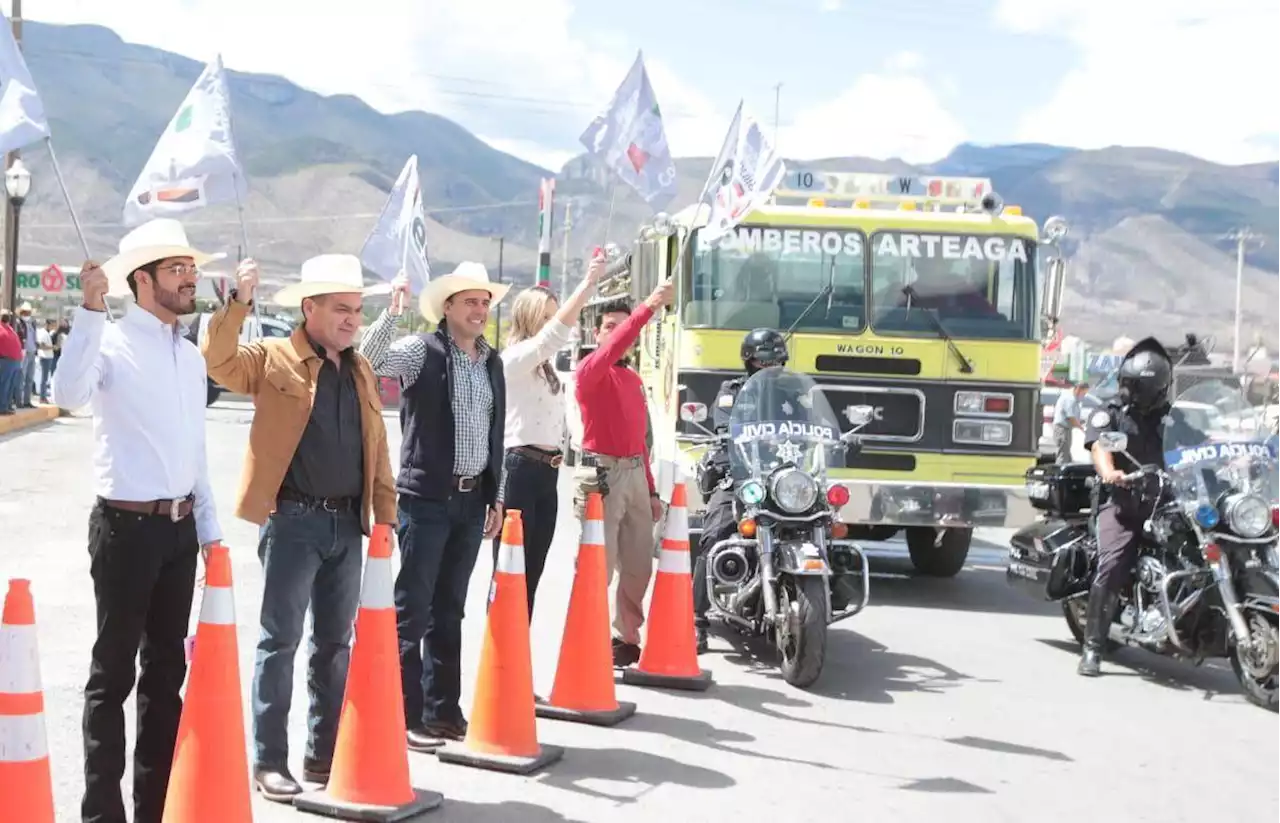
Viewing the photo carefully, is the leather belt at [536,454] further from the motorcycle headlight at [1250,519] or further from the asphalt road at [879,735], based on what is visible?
the motorcycle headlight at [1250,519]

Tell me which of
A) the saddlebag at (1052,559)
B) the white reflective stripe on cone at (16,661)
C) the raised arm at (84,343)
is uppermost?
the raised arm at (84,343)

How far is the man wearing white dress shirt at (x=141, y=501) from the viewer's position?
187 inches

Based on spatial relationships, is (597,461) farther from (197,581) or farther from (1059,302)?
(1059,302)

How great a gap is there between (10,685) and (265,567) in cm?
153

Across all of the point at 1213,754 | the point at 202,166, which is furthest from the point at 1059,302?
the point at 202,166

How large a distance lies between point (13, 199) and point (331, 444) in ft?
74.3

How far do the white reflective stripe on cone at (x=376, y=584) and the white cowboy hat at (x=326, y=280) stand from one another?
0.96 meters

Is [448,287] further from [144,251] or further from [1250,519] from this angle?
[1250,519]

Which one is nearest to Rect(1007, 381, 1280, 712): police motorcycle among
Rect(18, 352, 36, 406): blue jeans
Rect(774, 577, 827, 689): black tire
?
Rect(774, 577, 827, 689): black tire

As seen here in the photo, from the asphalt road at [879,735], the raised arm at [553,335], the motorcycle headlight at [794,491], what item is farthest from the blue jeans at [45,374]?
the raised arm at [553,335]

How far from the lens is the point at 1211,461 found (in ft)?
27.3

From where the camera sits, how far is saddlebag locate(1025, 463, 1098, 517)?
9594mm

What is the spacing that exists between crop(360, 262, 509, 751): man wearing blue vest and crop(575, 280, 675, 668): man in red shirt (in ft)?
5.28

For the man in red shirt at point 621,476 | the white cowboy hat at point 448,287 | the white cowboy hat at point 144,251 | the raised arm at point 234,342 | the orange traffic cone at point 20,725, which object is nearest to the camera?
the orange traffic cone at point 20,725
